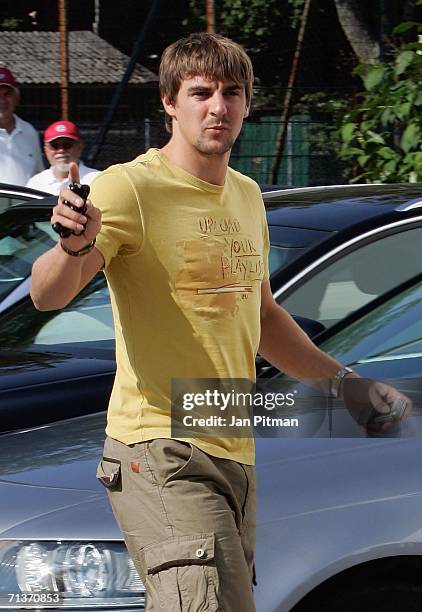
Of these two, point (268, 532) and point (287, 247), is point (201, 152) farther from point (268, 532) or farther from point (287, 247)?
point (287, 247)

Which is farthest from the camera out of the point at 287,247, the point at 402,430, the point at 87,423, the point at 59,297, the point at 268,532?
the point at 287,247

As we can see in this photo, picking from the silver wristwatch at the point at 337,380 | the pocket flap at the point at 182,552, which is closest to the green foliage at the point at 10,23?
the silver wristwatch at the point at 337,380

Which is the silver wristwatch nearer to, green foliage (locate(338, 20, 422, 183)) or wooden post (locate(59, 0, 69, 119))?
green foliage (locate(338, 20, 422, 183))

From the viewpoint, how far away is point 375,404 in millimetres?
2961

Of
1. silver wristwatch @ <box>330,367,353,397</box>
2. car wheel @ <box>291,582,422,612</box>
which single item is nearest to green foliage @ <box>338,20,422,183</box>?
silver wristwatch @ <box>330,367,353,397</box>

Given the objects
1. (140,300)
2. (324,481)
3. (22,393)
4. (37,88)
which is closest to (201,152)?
(140,300)

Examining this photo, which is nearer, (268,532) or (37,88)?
(268,532)

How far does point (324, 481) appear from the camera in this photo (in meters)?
2.86

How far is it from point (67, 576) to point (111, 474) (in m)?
0.28

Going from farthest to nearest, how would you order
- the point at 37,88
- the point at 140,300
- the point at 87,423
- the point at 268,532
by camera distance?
the point at 37,88 < the point at 87,423 < the point at 268,532 < the point at 140,300

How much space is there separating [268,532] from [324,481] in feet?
0.59

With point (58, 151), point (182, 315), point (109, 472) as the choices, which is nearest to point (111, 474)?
point (109, 472)

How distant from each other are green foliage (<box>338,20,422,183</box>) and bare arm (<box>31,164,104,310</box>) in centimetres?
537

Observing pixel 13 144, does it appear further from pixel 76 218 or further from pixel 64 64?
pixel 76 218
